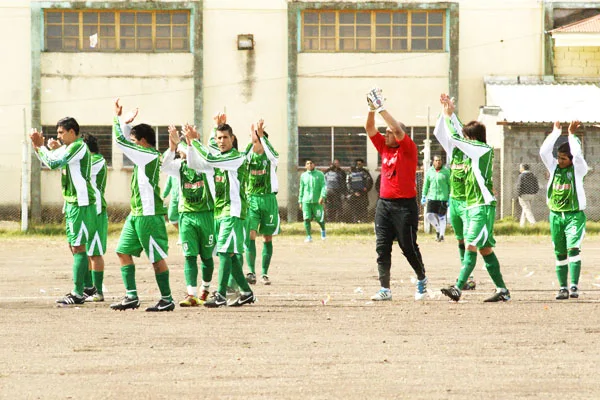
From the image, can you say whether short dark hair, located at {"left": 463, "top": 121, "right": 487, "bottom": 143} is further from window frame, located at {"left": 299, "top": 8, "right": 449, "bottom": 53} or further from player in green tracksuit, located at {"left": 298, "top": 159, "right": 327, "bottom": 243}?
window frame, located at {"left": 299, "top": 8, "right": 449, "bottom": 53}

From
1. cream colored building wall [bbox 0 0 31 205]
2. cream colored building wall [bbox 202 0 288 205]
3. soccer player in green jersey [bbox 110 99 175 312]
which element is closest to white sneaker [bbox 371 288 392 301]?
soccer player in green jersey [bbox 110 99 175 312]

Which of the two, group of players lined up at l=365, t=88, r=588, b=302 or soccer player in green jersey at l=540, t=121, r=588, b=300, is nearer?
group of players lined up at l=365, t=88, r=588, b=302

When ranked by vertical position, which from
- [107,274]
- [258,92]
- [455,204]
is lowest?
[107,274]

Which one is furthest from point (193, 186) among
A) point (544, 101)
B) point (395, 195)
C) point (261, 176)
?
point (544, 101)

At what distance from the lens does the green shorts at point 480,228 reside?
46.7ft

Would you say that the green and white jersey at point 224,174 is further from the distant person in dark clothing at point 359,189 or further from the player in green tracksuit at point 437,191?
the distant person in dark clothing at point 359,189

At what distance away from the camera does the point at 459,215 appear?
1545 centimetres

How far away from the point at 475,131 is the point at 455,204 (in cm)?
128

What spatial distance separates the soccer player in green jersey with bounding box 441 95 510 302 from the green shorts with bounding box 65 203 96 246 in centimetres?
394

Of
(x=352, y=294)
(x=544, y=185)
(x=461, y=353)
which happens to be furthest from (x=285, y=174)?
(x=461, y=353)

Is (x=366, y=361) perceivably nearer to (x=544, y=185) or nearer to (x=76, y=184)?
(x=76, y=184)

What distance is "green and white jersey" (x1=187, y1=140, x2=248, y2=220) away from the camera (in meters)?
13.2

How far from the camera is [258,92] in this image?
37.7 metres

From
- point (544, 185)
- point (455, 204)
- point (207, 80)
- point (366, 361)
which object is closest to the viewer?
point (366, 361)
